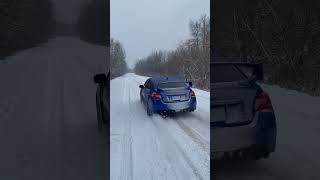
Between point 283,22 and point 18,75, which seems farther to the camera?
point 283,22

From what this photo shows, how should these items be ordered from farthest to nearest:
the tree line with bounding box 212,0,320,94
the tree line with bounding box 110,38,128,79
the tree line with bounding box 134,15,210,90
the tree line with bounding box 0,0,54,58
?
the tree line with bounding box 134,15,210,90, the tree line with bounding box 110,38,128,79, the tree line with bounding box 212,0,320,94, the tree line with bounding box 0,0,54,58

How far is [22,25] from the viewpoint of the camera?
2.24 m

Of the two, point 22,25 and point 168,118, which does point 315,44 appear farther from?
point 22,25

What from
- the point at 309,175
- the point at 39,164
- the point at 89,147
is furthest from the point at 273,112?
the point at 39,164

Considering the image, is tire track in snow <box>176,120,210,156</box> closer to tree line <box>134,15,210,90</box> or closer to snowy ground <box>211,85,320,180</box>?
tree line <box>134,15,210,90</box>

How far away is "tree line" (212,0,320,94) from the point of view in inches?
90.7

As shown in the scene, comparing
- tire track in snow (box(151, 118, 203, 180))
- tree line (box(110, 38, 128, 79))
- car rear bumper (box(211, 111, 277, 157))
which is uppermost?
tree line (box(110, 38, 128, 79))

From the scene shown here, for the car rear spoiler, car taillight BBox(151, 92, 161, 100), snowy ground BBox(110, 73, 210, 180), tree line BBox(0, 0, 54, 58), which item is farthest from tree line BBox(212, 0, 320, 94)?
tree line BBox(0, 0, 54, 58)

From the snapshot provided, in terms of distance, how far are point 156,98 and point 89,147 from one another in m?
0.80

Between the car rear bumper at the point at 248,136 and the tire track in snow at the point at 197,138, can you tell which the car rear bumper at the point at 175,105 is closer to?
the tire track in snow at the point at 197,138

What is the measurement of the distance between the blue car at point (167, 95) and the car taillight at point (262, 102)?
1.99ft

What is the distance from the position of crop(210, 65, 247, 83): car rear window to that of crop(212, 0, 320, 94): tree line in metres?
0.11

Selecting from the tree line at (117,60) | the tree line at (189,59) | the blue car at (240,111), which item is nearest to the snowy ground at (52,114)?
the tree line at (117,60)

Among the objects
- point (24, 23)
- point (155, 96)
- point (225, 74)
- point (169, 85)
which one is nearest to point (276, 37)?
point (225, 74)
